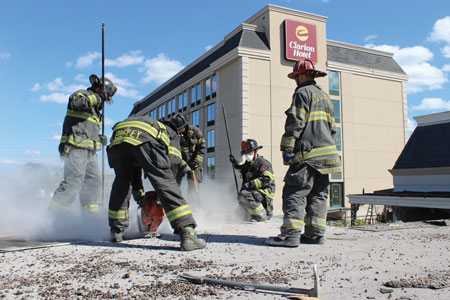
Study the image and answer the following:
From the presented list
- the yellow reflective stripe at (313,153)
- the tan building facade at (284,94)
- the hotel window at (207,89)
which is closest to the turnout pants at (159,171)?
the yellow reflective stripe at (313,153)

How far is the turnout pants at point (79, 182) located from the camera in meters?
5.00

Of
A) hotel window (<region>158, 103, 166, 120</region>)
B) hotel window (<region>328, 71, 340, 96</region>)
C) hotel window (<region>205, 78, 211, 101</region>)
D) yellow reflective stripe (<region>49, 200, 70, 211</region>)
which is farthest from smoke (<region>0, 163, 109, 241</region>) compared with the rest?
hotel window (<region>158, 103, 166, 120</region>)

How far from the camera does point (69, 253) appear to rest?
3605 mm

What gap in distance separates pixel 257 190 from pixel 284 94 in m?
14.5

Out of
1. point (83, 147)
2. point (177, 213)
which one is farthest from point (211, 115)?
point (177, 213)

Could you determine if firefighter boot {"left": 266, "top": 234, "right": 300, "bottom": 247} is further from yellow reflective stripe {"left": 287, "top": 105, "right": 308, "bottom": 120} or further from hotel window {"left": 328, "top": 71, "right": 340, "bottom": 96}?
hotel window {"left": 328, "top": 71, "right": 340, "bottom": 96}

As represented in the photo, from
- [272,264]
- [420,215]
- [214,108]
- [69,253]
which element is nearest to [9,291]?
[69,253]

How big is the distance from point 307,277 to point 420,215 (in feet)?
47.1

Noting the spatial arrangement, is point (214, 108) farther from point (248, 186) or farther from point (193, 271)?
point (193, 271)

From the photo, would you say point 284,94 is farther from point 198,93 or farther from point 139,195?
point 139,195

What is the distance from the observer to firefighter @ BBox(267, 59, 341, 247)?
4000 millimetres

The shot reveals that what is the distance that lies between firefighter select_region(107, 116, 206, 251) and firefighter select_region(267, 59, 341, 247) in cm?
99

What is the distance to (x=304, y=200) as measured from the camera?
409 centimetres

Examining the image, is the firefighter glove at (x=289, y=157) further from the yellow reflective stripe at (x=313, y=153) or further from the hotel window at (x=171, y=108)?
the hotel window at (x=171, y=108)
